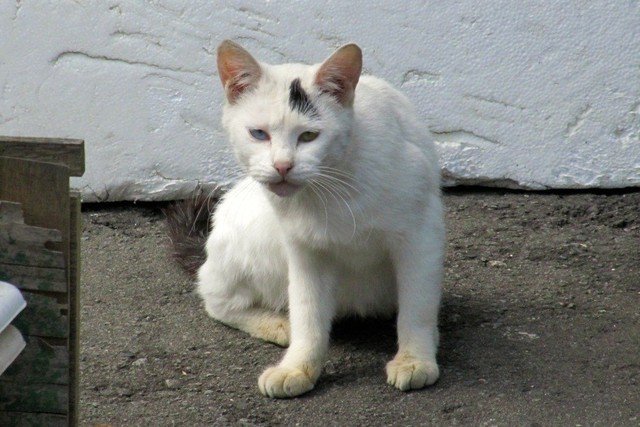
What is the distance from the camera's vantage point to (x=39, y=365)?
2514 millimetres

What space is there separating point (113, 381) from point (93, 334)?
444mm

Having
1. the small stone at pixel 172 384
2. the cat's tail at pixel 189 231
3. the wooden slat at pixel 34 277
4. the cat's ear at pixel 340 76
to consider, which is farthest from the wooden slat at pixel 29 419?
the cat's tail at pixel 189 231

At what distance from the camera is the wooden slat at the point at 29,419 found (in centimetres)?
255

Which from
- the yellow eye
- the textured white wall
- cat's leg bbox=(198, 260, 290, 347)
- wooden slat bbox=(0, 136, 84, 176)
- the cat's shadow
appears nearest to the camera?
wooden slat bbox=(0, 136, 84, 176)

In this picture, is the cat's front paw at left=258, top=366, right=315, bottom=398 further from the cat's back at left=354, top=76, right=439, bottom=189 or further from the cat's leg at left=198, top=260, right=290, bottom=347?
the cat's back at left=354, top=76, right=439, bottom=189

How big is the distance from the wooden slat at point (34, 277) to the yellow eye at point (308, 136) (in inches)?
35.3

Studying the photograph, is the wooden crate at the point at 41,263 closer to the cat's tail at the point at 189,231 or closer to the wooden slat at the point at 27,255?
the wooden slat at the point at 27,255

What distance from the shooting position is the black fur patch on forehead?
9.86ft

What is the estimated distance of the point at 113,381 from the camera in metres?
3.47

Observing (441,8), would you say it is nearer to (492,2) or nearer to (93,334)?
(492,2)

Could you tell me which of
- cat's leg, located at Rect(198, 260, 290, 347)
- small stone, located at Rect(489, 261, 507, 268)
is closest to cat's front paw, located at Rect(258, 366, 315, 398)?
cat's leg, located at Rect(198, 260, 290, 347)

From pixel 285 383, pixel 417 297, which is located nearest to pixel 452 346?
pixel 417 297

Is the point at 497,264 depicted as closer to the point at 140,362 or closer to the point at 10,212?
the point at 140,362

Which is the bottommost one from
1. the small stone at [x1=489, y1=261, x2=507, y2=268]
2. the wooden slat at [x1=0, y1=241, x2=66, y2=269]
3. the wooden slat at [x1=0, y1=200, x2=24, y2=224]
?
the small stone at [x1=489, y1=261, x2=507, y2=268]
